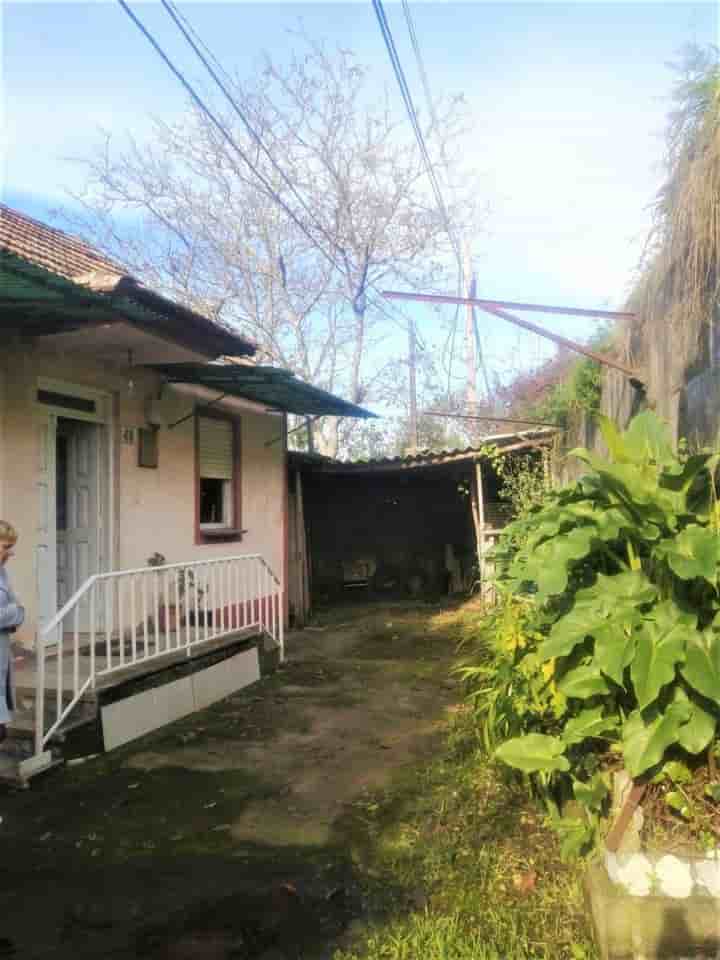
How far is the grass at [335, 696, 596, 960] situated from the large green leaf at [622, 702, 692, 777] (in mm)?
674

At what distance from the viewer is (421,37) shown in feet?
27.1

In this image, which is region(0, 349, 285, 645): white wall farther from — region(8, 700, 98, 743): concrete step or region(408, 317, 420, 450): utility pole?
region(408, 317, 420, 450): utility pole

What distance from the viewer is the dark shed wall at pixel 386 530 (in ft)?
45.9

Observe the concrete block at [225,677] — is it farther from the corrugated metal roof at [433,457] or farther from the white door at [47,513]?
the corrugated metal roof at [433,457]

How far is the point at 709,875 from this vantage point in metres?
2.50

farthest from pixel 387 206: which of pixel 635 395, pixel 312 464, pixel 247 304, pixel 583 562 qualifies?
pixel 583 562

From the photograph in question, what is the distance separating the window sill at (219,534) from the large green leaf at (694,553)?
20.4 ft

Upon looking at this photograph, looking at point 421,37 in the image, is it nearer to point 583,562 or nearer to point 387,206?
point 583,562

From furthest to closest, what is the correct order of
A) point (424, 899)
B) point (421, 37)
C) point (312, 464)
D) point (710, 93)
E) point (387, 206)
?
point (387, 206) < point (312, 464) < point (421, 37) < point (710, 93) < point (424, 899)

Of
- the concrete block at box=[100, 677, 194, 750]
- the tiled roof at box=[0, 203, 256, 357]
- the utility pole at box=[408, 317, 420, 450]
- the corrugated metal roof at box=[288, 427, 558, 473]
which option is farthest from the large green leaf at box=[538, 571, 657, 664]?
the utility pole at box=[408, 317, 420, 450]

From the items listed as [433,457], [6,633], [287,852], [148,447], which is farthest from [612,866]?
[433,457]

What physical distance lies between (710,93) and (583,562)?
2616 millimetres

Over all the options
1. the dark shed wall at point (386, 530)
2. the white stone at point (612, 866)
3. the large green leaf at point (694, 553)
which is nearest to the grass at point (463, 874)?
the white stone at point (612, 866)

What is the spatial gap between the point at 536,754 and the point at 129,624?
178 inches
